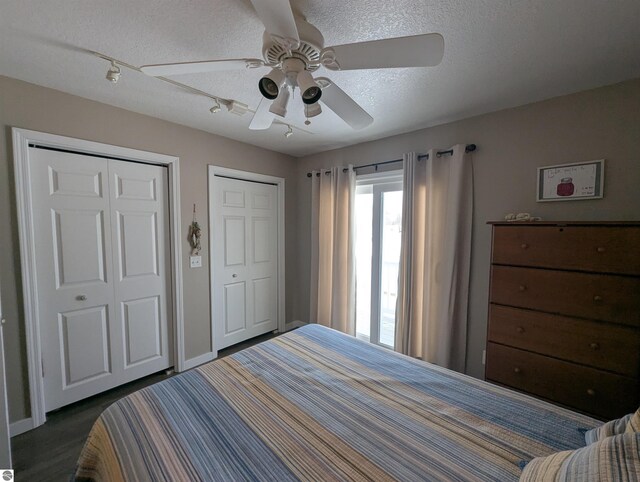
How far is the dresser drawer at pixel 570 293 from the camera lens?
1391 millimetres

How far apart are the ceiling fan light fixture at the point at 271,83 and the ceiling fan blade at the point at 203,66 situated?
66 millimetres

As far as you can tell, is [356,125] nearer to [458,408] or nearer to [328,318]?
[458,408]

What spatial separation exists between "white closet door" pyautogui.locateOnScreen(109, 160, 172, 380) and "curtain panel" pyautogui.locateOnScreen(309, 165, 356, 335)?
171 cm

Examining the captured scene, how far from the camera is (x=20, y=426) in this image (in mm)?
1840

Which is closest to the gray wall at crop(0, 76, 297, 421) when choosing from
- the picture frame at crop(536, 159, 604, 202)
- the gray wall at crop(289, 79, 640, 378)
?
the gray wall at crop(289, 79, 640, 378)

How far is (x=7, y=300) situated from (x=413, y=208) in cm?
329

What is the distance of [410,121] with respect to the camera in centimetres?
242

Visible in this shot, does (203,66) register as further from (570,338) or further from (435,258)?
(570,338)

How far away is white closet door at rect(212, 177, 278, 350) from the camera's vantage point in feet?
9.80

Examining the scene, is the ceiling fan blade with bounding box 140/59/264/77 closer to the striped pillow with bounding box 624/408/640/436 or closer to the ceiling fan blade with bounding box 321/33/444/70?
the ceiling fan blade with bounding box 321/33/444/70

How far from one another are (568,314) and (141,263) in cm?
327

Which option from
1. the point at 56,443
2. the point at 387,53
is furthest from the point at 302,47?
the point at 56,443

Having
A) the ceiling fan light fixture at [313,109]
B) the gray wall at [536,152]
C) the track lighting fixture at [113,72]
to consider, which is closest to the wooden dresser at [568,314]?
the gray wall at [536,152]

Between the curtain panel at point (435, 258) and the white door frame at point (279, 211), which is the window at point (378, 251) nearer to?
the curtain panel at point (435, 258)
